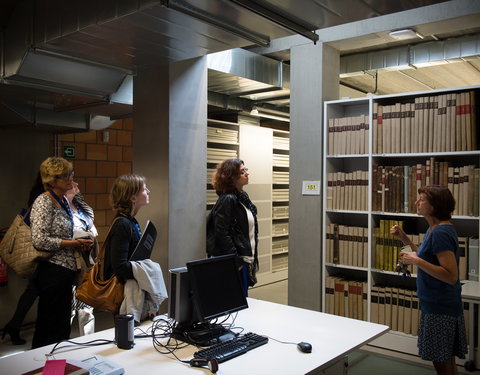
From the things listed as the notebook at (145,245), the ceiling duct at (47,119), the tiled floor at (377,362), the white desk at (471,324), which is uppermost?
the ceiling duct at (47,119)

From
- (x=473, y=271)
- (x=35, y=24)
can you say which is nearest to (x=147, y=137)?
(x=35, y=24)

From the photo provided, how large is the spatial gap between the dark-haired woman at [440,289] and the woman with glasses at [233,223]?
1228mm

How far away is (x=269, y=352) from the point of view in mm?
1971

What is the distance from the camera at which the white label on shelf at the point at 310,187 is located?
4.32 metres

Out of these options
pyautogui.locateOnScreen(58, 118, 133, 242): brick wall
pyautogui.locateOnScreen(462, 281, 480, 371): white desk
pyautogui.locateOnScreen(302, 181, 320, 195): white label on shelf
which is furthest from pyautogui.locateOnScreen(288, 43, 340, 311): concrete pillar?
pyautogui.locateOnScreen(58, 118, 133, 242): brick wall

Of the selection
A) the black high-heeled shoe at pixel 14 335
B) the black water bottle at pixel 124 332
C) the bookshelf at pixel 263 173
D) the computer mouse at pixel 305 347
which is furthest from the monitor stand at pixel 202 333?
the bookshelf at pixel 263 173

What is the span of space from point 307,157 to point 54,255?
242 centimetres

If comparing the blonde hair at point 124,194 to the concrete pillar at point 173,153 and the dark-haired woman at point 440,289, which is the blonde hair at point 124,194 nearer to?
the concrete pillar at point 173,153

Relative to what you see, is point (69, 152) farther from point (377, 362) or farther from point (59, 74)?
point (377, 362)

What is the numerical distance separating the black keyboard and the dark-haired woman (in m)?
1.07

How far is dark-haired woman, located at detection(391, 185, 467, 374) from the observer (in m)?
2.54

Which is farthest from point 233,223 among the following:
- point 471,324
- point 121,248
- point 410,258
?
point 471,324

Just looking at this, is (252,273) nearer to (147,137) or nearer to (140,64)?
(147,137)

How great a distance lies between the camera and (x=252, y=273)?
139 inches
